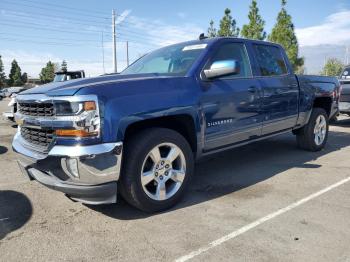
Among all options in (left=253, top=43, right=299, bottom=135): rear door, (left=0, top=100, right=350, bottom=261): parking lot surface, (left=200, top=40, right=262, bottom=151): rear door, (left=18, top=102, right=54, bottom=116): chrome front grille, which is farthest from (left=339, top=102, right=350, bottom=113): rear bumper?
(left=18, top=102, right=54, bottom=116): chrome front grille

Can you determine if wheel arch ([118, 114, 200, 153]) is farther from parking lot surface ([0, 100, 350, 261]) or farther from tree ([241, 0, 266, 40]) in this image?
tree ([241, 0, 266, 40])

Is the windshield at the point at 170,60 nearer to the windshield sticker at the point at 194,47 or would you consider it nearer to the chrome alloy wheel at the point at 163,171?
the windshield sticker at the point at 194,47

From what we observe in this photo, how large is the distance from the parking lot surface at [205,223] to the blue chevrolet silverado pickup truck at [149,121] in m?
0.33

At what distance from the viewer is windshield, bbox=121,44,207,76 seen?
14.4 ft

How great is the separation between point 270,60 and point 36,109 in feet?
11.5

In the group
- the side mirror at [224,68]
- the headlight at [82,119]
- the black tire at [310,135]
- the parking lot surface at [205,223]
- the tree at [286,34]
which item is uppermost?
the tree at [286,34]

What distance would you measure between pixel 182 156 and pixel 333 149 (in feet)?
13.6

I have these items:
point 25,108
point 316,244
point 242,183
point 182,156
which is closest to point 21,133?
point 25,108

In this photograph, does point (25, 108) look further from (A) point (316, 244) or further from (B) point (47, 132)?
(A) point (316, 244)

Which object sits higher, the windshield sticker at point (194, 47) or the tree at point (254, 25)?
the tree at point (254, 25)

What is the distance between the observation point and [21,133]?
4090mm

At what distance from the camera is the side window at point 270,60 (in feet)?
17.2

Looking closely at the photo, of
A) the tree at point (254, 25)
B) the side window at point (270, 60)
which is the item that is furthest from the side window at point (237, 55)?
the tree at point (254, 25)

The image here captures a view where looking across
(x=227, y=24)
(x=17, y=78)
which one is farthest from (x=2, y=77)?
(x=227, y=24)
